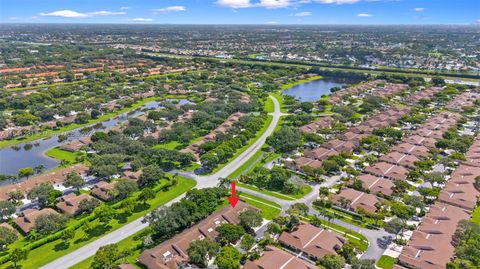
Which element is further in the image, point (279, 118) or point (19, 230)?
point (279, 118)

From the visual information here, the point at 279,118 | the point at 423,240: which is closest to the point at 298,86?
the point at 279,118

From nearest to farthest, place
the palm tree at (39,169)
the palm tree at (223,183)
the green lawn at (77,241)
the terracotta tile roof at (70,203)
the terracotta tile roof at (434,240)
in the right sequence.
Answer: the terracotta tile roof at (434,240), the green lawn at (77,241), the terracotta tile roof at (70,203), the palm tree at (223,183), the palm tree at (39,169)

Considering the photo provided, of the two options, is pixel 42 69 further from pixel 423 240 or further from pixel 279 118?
pixel 423 240

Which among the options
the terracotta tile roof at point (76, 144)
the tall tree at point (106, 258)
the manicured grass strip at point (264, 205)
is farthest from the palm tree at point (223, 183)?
the terracotta tile roof at point (76, 144)

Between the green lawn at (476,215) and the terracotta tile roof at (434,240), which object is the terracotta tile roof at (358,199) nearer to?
the terracotta tile roof at (434,240)

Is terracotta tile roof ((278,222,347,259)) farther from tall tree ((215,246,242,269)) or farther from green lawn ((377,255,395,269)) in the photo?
tall tree ((215,246,242,269))

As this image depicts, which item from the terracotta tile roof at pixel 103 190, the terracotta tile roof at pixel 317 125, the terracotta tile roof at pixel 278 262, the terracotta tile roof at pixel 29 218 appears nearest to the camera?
the terracotta tile roof at pixel 278 262
